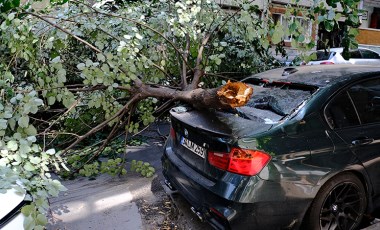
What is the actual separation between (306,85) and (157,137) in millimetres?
3335

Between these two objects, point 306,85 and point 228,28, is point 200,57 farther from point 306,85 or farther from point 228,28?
point 306,85

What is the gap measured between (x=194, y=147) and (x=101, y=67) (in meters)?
1.60

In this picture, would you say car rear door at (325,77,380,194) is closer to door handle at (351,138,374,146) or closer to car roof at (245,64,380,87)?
door handle at (351,138,374,146)

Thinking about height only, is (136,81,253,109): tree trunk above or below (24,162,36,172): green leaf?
above

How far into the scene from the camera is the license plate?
2.90 m

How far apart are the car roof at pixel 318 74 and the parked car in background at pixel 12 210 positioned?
8.26 ft

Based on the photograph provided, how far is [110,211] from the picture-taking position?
3.70 m

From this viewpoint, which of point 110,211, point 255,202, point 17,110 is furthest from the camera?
point 110,211

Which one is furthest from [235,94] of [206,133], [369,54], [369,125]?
[369,54]


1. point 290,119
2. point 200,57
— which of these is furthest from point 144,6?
point 290,119

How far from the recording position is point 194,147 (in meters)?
3.04

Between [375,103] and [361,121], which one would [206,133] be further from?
[375,103]

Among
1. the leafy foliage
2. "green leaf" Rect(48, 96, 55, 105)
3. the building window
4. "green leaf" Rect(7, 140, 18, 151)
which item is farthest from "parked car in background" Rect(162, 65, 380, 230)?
"green leaf" Rect(48, 96, 55, 105)

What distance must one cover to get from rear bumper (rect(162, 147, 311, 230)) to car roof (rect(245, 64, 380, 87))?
1.09 metres
